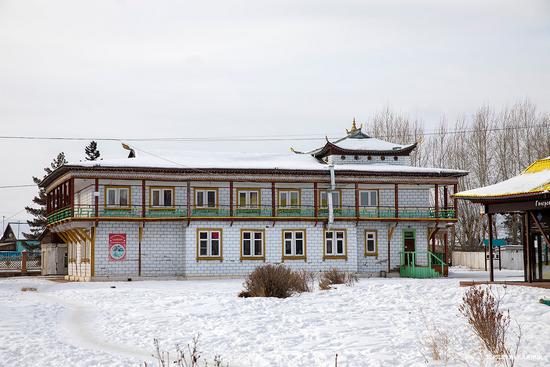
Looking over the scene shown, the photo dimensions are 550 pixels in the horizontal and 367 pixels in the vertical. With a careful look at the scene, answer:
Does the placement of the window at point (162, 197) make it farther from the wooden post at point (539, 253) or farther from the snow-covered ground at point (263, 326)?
the wooden post at point (539, 253)

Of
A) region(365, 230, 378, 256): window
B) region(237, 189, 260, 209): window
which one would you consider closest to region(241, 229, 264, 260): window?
region(237, 189, 260, 209): window

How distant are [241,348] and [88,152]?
2371 inches

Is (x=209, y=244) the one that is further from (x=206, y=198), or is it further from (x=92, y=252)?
(x=92, y=252)

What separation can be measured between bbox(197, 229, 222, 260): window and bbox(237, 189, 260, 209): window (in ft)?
8.75

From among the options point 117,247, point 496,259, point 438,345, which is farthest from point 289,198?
point 438,345

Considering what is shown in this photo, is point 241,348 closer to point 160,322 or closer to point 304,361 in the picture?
point 304,361

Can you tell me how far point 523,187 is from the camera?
25828mm

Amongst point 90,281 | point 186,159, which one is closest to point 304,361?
point 90,281

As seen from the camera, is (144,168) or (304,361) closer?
(304,361)

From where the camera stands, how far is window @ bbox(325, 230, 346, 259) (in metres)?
46.2

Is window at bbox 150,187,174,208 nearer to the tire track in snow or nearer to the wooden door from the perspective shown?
the wooden door

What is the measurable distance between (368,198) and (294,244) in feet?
19.3

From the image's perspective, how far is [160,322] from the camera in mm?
20391

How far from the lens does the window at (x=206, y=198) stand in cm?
4550
